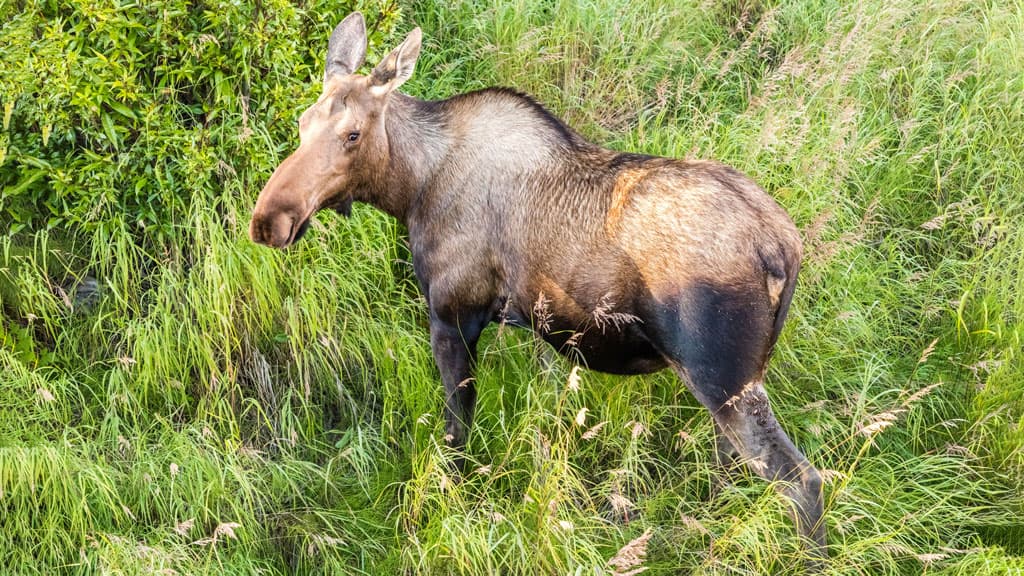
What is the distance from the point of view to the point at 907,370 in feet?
18.3

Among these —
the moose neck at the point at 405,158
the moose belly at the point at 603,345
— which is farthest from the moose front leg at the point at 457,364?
the moose neck at the point at 405,158

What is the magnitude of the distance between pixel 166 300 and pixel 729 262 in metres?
2.93

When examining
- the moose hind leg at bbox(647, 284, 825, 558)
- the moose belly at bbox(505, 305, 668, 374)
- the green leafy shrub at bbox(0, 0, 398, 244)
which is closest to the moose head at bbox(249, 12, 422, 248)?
the green leafy shrub at bbox(0, 0, 398, 244)

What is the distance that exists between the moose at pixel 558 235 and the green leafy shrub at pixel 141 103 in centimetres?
61

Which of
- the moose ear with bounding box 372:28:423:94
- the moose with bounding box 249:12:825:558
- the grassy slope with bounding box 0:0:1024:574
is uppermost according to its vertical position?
the moose ear with bounding box 372:28:423:94

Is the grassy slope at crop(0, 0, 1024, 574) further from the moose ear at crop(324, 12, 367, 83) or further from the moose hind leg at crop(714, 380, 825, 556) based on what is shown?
the moose ear at crop(324, 12, 367, 83)

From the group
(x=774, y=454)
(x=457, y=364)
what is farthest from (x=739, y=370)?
(x=457, y=364)

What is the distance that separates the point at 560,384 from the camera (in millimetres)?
5445

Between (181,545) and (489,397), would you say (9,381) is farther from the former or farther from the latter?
(489,397)

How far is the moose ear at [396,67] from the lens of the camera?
4.98 metres

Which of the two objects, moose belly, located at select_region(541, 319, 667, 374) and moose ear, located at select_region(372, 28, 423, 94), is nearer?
moose belly, located at select_region(541, 319, 667, 374)

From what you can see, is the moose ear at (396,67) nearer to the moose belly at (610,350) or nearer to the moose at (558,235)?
Answer: the moose at (558,235)

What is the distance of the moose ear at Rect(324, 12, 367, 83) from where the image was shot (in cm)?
528

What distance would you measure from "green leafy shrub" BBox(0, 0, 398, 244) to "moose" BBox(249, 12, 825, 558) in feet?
1.99
